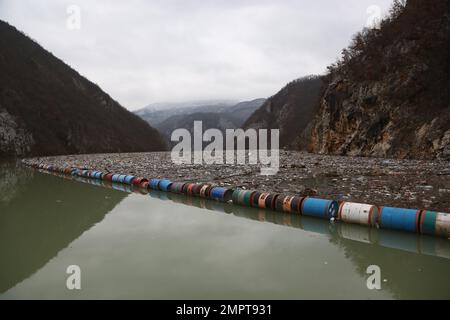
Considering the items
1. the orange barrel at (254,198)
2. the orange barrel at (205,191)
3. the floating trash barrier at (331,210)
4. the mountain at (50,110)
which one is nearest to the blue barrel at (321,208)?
the floating trash barrier at (331,210)

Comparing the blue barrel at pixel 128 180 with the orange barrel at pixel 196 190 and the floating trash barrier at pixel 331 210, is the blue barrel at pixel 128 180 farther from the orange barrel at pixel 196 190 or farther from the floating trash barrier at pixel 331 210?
the orange barrel at pixel 196 190

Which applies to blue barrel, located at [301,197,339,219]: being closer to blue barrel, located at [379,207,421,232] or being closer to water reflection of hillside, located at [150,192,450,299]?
water reflection of hillside, located at [150,192,450,299]

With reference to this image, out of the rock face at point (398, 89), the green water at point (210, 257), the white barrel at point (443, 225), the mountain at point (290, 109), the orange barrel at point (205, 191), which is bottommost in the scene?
the green water at point (210, 257)

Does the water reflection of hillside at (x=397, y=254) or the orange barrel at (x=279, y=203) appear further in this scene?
the orange barrel at (x=279, y=203)

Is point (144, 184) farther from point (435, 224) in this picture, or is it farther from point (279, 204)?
point (435, 224)

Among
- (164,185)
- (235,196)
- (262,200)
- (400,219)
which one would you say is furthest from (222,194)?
Answer: (400,219)

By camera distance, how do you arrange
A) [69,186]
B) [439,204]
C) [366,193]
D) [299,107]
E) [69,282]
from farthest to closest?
[299,107] < [69,186] < [366,193] < [439,204] < [69,282]

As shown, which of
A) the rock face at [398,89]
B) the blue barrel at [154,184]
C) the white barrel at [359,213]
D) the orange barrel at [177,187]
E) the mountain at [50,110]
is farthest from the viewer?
the mountain at [50,110]

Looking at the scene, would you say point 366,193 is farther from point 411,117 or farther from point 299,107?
point 299,107
